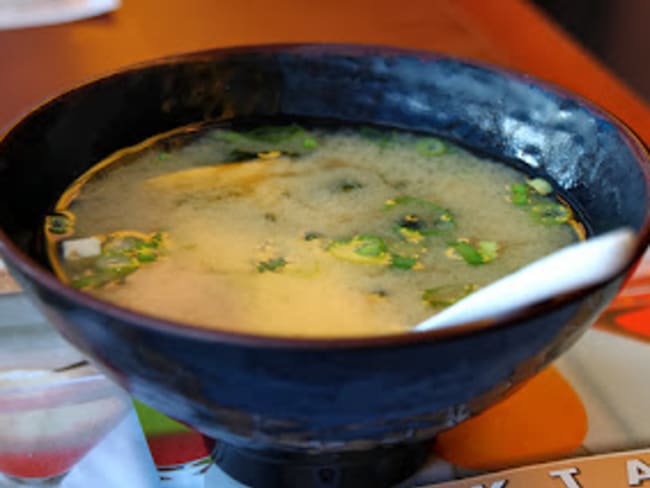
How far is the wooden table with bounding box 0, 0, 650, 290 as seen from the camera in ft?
5.68

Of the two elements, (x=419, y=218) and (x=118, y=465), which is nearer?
(x=118, y=465)

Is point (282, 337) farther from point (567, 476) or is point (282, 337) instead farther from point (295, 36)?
point (295, 36)

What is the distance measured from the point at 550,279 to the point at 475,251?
294 millimetres

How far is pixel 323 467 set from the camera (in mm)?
840

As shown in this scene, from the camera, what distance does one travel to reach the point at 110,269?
88 cm

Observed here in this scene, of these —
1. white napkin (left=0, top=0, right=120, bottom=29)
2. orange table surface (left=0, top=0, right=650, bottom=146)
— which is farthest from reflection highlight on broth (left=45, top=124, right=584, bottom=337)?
white napkin (left=0, top=0, right=120, bottom=29)

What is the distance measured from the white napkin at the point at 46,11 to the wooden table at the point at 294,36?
0.14 ft

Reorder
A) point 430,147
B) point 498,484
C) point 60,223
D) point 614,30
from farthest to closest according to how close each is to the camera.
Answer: point 614,30, point 430,147, point 60,223, point 498,484

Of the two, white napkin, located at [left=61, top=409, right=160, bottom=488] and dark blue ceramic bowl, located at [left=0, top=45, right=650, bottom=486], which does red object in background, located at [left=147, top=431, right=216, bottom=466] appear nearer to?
white napkin, located at [left=61, top=409, right=160, bottom=488]

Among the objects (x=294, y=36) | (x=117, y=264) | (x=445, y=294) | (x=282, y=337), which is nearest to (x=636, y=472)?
(x=445, y=294)

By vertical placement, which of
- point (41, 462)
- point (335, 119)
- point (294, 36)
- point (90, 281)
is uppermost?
point (294, 36)

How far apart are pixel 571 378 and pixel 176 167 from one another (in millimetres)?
609

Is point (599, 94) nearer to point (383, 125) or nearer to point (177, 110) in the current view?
point (383, 125)

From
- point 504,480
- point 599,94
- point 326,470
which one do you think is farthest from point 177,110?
point 599,94
